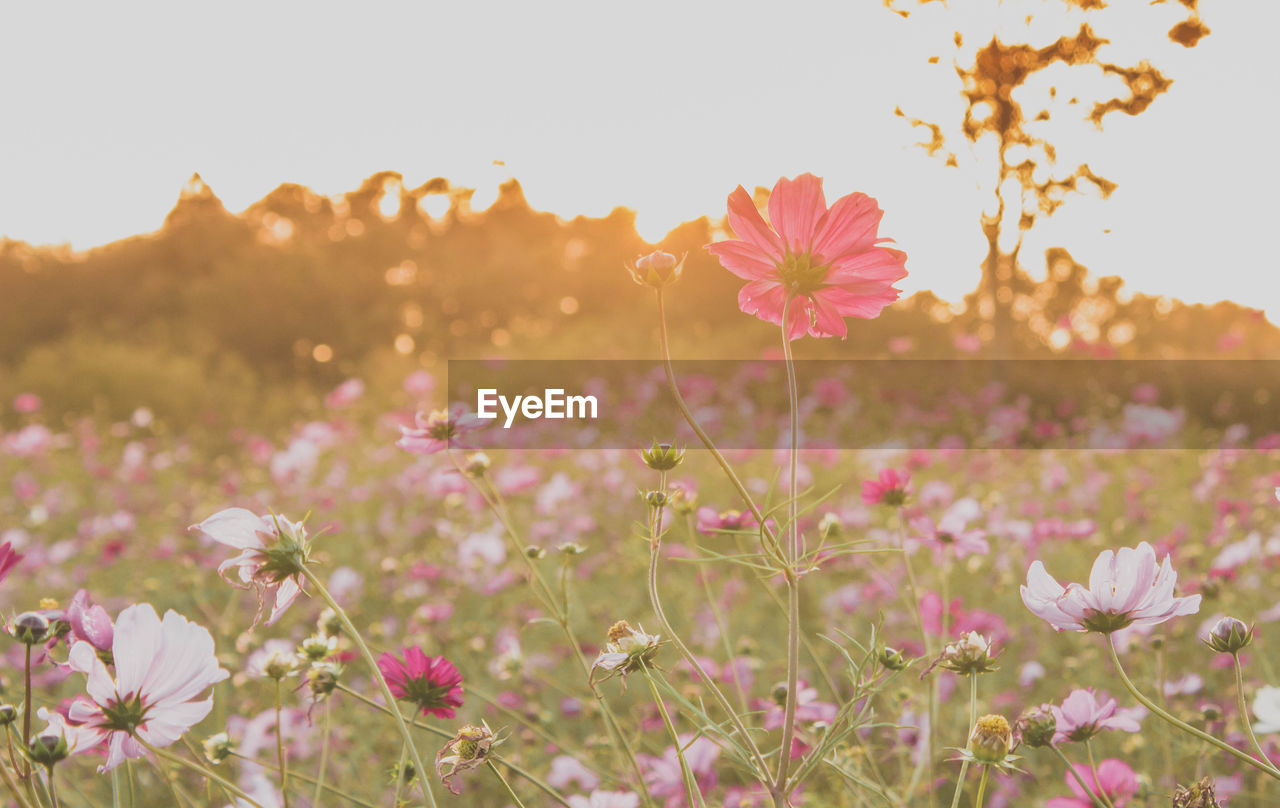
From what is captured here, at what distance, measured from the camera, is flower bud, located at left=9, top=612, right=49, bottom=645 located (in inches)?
19.5

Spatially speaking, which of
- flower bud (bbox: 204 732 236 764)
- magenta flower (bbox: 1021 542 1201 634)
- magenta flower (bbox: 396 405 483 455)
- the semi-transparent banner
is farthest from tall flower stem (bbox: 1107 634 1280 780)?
the semi-transparent banner

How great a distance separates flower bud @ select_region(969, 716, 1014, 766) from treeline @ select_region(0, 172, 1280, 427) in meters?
6.04

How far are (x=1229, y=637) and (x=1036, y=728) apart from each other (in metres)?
0.12

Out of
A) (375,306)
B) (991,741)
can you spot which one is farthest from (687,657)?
(375,306)

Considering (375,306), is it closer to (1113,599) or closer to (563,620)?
(563,620)

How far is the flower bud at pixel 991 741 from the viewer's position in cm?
47

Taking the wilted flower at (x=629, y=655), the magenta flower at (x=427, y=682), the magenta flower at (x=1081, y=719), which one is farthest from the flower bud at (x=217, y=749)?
the magenta flower at (x=1081, y=719)

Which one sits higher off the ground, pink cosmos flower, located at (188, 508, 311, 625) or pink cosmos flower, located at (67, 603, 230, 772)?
pink cosmos flower, located at (188, 508, 311, 625)

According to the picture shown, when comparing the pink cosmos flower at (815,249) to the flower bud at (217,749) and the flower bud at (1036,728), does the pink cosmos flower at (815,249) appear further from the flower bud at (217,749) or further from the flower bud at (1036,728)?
the flower bud at (217,749)

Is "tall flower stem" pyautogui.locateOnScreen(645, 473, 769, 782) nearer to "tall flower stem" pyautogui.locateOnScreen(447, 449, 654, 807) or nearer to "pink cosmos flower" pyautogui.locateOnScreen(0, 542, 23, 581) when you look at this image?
"tall flower stem" pyautogui.locateOnScreen(447, 449, 654, 807)

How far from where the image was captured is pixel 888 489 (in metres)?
0.84

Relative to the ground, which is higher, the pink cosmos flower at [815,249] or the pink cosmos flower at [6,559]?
the pink cosmos flower at [815,249]

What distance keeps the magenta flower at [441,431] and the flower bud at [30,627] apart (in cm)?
28

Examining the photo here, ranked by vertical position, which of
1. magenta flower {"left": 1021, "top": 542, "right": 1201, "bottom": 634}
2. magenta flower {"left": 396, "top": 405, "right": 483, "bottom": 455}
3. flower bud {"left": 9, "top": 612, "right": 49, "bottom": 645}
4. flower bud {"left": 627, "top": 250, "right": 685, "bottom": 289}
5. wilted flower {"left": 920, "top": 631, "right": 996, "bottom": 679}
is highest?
flower bud {"left": 627, "top": 250, "right": 685, "bottom": 289}
